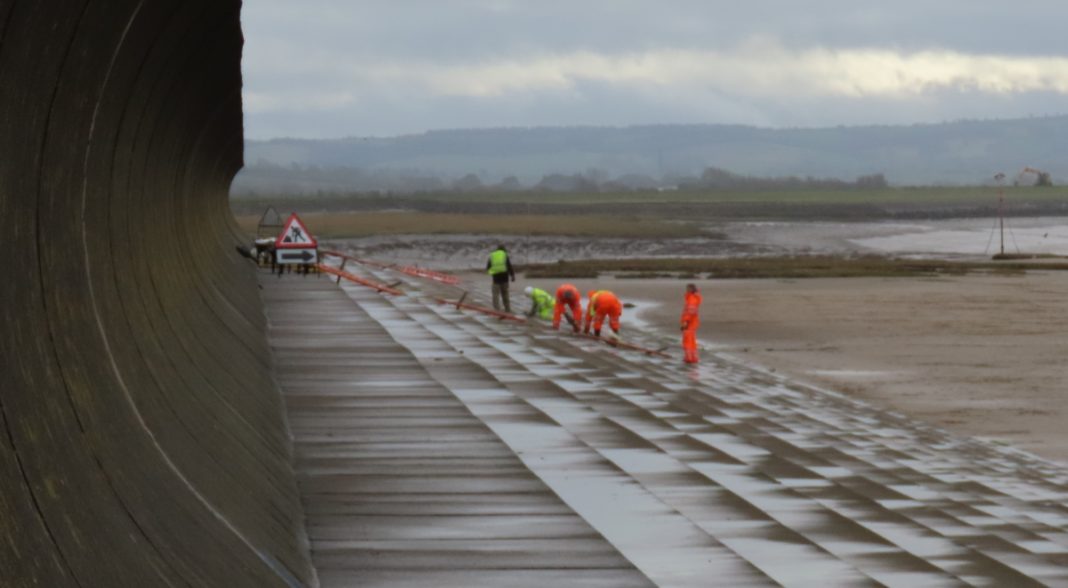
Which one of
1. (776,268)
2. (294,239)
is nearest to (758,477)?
(294,239)

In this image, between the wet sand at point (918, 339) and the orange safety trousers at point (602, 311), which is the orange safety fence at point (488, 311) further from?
the wet sand at point (918, 339)

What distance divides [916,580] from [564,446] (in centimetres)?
581

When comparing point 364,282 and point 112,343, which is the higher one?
point 112,343

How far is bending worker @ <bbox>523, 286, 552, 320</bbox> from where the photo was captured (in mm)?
34812

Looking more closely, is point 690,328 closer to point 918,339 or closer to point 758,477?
point 918,339

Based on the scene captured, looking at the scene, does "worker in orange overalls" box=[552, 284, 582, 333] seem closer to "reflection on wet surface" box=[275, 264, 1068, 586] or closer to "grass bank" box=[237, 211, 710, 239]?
"reflection on wet surface" box=[275, 264, 1068, 586]

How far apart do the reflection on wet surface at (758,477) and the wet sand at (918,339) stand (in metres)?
1.51

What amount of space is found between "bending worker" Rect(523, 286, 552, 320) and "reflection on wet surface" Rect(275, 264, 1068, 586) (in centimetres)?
840

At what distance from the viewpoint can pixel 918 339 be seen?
34.5m

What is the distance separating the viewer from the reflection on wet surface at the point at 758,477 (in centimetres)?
1172

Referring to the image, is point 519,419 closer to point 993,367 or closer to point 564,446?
point 564,446

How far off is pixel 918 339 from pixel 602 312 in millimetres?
6985

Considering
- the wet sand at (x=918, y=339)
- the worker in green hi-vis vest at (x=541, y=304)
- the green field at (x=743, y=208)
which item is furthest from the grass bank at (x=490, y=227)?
the worker in green hi-vis vest at (x=541, y=304)

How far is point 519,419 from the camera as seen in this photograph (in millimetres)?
18500
